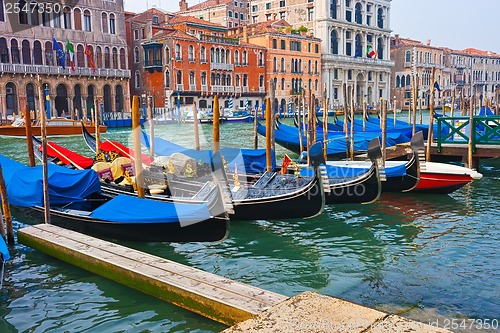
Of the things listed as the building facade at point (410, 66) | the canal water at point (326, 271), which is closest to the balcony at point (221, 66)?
the building facade at point (410, 66)

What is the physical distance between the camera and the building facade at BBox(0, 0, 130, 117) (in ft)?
64.8

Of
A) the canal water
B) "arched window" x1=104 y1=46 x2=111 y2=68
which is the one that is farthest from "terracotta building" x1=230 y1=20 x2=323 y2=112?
the canal water

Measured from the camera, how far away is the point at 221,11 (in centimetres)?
3450

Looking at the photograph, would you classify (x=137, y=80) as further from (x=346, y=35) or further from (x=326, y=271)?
(x=326, y=271)

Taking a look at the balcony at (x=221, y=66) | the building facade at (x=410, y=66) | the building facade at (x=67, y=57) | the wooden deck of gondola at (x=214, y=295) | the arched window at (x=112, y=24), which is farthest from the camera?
the building facade at (x=410, y=66)

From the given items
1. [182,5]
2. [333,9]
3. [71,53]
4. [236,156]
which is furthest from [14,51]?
[333,9]

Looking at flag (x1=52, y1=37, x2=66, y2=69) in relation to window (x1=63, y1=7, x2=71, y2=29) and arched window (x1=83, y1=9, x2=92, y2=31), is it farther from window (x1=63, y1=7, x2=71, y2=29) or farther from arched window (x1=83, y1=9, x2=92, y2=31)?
arched window (x1=83, y1=9, x2=92, y2=31)

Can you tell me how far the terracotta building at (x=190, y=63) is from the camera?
24328 mm

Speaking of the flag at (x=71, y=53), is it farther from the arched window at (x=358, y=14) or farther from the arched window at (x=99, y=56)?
the arched window at (x=358, y=14)

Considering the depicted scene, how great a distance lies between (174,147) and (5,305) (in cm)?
491

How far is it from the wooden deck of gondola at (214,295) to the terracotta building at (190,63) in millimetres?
19706

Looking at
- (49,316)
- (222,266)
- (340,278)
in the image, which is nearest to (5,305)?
(49,316)

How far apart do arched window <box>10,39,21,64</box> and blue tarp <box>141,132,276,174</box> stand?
14.5 metres

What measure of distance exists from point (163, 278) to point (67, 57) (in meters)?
20.4
